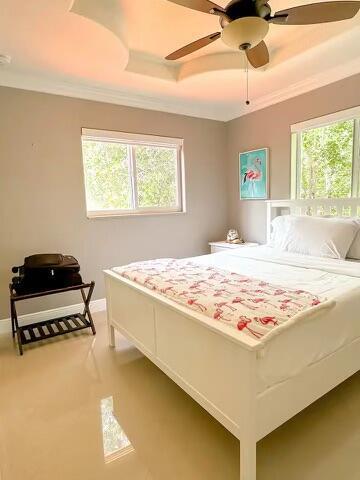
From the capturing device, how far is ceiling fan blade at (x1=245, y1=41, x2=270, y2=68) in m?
1.95

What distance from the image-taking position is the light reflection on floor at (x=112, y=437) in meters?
1.46

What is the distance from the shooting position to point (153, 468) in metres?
1.37

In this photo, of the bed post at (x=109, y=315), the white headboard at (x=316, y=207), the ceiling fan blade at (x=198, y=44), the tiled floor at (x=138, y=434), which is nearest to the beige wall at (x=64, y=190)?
the bed post at (x=109, y=315)

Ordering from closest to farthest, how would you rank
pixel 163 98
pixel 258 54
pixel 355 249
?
pixel 258 54 < pixel 355 249 < pixel 163 98

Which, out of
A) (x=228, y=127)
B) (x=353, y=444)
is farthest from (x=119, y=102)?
(x=353, y=444)

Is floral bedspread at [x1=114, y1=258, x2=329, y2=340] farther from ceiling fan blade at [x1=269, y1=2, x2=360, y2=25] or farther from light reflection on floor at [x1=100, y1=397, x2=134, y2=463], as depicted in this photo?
ceiling fan blade at [x1=269, y1=2, x2=360, y2=25]

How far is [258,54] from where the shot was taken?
203cm

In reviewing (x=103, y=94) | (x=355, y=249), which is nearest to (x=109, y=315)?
(x=355, y=249)

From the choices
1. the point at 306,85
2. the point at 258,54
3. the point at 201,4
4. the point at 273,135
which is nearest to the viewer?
the point at 201,4

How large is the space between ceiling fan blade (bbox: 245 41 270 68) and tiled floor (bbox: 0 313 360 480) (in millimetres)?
2334

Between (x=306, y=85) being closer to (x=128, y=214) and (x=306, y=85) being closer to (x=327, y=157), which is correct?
(x=327, y=157)

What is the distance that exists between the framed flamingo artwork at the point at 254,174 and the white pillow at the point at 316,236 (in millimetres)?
819

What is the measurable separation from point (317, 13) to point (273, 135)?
2.02 meters

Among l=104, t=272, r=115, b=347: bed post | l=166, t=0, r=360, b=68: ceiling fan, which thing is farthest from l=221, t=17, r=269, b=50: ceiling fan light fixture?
l=104, t=272, r=115, b=347: bed post
